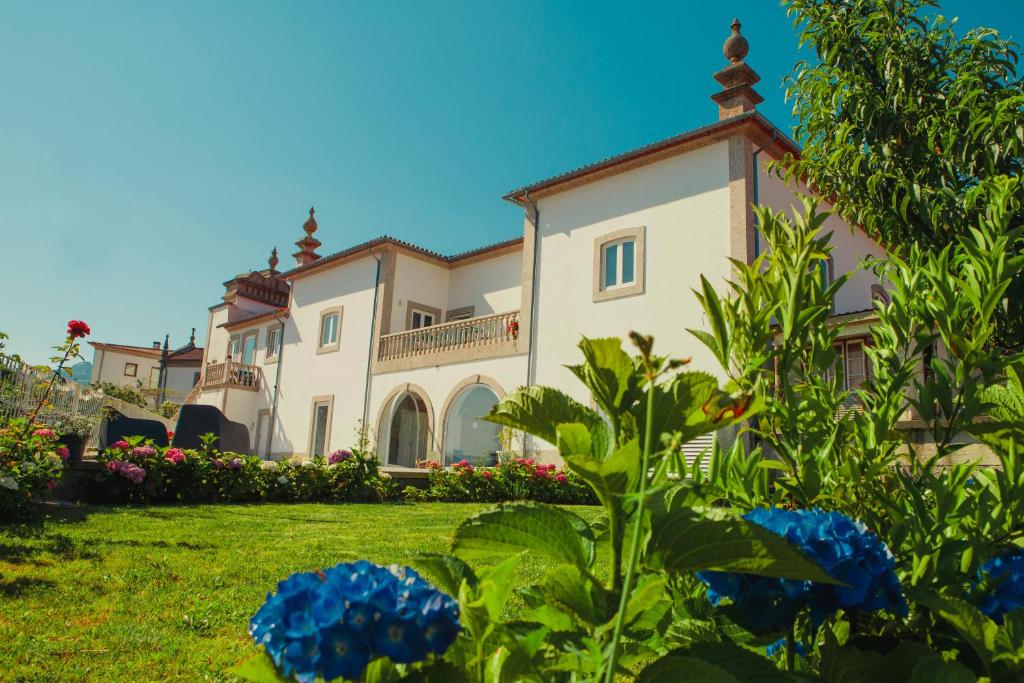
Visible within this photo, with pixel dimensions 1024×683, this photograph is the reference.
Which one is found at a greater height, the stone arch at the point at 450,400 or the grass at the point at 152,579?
the stone arch at the point at 450,400

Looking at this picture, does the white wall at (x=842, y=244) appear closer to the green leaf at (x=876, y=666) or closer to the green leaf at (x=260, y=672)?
the green leaf at (x=876, y=666)

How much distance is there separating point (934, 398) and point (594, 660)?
117cm

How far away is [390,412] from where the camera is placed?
2088 cm

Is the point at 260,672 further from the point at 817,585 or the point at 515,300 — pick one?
the point at 515,300

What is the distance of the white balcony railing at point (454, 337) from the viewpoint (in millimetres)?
17969

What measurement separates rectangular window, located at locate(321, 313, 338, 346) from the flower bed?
11637mm

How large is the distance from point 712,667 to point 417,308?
21463mm

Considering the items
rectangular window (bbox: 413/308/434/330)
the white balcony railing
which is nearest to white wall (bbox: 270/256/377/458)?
the white balcony railing

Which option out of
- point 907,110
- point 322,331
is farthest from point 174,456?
point 322,331

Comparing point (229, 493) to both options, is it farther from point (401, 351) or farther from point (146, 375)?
point (146, 375)

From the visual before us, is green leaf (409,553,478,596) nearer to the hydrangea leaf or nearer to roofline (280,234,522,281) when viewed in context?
the hydrangea leaf

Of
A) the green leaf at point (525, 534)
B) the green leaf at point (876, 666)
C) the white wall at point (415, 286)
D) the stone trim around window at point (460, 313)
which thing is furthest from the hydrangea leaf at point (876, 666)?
the white wall at point (415, 286)

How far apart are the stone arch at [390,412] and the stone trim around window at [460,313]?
8.93ft

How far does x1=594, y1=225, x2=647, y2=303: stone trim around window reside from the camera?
15305 millimetres
